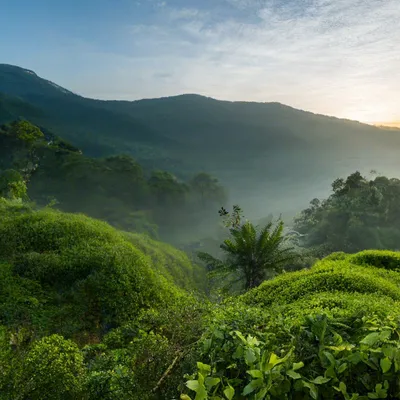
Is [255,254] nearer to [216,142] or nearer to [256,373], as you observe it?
[256,373]

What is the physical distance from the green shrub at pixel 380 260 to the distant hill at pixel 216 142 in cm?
10134

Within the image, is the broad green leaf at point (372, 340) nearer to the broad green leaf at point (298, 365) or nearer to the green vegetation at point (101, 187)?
the broad green leaf at point (298, 365)

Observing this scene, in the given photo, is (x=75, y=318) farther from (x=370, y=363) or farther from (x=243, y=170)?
(x=243, y=170)

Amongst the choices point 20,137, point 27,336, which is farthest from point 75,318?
point 20,137

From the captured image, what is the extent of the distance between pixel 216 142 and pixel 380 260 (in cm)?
16360

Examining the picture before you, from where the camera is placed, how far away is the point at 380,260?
31.2 ft

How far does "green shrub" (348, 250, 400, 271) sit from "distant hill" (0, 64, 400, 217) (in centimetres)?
10134

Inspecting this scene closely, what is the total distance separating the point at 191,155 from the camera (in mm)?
149625

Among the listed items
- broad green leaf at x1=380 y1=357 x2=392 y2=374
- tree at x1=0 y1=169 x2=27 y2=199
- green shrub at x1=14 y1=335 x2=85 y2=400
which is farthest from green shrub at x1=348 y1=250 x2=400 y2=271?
tree at x1=0 y1=169 x2=27 y2=199

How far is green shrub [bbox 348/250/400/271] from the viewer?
9367 millimetres

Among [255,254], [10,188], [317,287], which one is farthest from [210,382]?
[10,188]

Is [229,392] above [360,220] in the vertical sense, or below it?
above

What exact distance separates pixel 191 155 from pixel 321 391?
14878 centimetres

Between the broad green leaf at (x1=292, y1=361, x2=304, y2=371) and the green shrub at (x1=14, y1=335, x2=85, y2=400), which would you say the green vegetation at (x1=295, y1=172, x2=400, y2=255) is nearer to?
the green shrub at (x1=14, y1=335, x2=85, y2=400)
